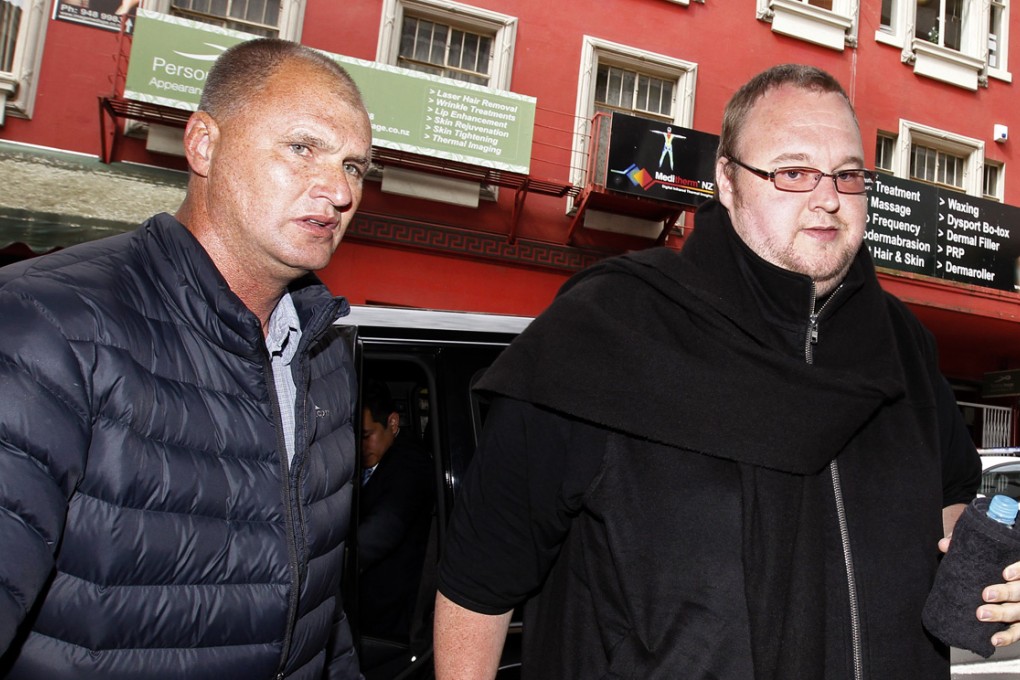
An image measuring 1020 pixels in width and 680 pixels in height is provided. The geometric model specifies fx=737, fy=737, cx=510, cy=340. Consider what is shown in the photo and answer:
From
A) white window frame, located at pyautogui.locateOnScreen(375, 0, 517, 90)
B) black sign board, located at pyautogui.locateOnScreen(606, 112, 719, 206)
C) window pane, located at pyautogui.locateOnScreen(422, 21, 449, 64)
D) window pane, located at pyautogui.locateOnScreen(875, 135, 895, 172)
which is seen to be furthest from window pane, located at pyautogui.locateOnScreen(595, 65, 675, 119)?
window pane, located at pyautogui.locateOnScreen(875, 135, 895, 172)

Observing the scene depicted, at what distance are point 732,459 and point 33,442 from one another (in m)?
1.17

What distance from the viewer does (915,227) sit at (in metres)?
10.7

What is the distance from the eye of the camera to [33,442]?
109 centimetres

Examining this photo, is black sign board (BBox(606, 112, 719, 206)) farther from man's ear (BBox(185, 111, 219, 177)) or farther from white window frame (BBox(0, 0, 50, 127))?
man's ear (BBox(185, 111, 219, 177))

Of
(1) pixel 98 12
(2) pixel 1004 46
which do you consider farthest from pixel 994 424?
(1) pixel 98 12

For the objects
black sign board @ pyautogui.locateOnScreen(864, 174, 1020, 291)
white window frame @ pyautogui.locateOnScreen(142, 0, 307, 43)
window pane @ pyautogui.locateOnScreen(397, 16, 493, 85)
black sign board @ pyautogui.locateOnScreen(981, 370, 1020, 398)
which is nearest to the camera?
white window frame @ pyautogui.locateOnScreen(142, 0, 307, 43)

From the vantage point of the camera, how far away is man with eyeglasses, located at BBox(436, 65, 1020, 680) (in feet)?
4.46

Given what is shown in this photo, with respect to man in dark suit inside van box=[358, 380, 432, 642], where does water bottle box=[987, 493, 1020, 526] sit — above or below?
above

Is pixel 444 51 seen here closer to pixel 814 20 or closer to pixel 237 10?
pixel 237 10

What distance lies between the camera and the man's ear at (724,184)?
1.70 meters

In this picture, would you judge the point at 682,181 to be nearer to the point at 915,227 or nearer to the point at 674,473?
the point at 915,227

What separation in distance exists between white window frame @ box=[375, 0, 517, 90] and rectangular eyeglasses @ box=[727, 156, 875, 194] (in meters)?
8.63

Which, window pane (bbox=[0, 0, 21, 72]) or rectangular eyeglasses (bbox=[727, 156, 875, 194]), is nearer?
rectangular eyeglasses (bbox=[727, 156, 875, 194])

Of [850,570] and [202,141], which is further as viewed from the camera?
[202,141]
